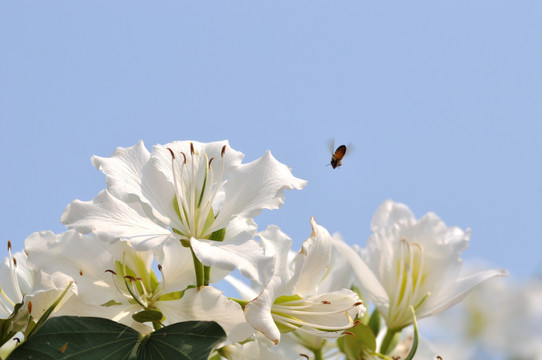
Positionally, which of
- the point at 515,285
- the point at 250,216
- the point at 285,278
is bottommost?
the point at 515,285

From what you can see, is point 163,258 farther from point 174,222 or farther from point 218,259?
point 218,259

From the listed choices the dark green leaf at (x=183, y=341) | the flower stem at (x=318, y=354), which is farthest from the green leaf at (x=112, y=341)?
the flower stem at (x=318, y=354)

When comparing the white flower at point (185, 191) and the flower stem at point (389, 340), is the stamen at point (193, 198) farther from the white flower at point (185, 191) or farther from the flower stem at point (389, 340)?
the flower stem at point (389, 340)

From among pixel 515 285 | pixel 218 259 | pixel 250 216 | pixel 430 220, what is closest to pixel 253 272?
pixel 218 259

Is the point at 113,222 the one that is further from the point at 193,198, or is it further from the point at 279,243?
the point at 279,243

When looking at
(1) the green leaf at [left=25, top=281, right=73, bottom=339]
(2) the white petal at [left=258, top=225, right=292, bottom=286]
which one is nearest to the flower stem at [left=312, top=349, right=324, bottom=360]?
(2) the white petal at [left=258, top=225, right=292, bottom=286]

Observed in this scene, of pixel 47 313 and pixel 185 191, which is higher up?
pixel 185 191

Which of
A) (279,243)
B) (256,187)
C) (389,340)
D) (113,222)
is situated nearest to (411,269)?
(389,340)
